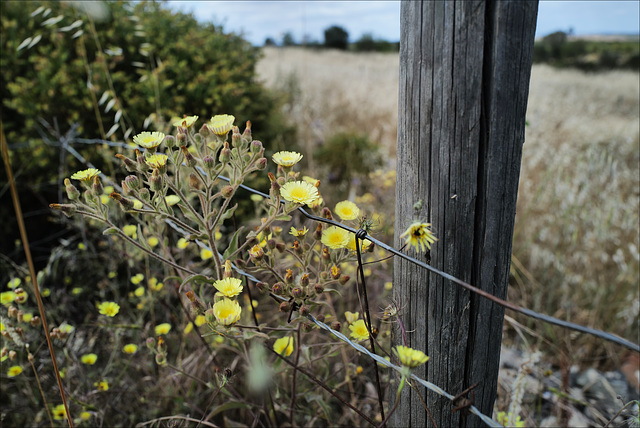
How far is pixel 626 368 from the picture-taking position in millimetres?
2449

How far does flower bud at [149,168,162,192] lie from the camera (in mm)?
993

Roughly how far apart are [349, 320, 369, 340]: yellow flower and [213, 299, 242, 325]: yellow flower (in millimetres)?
352

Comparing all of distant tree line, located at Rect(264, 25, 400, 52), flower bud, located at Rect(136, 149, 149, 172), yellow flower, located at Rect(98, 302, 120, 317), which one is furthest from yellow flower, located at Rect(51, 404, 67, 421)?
distant tree line, located at Rect(264, 25, 400, 52)

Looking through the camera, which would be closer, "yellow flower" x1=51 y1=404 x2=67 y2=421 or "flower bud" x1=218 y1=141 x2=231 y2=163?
"flower bud" x1=218 y1=141 x2=231 y2=163

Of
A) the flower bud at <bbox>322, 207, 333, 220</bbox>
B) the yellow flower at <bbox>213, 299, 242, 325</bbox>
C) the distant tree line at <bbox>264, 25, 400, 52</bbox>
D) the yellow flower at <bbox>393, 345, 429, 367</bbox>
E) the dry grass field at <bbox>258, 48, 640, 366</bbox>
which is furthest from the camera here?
the distant tree line at <bbox>264, 25, 400, 52</bbox>

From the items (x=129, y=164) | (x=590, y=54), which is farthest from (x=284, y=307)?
(x=590, y=54)

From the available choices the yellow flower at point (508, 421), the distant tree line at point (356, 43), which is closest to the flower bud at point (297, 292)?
the yellow flower at point (508, 421)

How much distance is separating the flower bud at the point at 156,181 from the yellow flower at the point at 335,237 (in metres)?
0.40

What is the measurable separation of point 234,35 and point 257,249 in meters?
3.40

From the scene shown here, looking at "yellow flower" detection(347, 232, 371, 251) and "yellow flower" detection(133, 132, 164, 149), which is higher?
"yellow flower" detection(133, 132, 164, 149)

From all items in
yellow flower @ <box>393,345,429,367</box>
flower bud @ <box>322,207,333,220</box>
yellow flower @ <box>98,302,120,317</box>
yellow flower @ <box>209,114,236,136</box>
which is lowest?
yellow flower @ <box>98,302,120,317</box>

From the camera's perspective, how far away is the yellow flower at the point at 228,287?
992 millimetres

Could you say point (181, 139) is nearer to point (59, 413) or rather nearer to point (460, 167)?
point (460, 167)

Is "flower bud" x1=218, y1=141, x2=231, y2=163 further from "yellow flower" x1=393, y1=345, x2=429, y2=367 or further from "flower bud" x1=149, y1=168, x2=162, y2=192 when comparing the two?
"yellow flower" x1=393, y1=345, x2=429, y2=367
